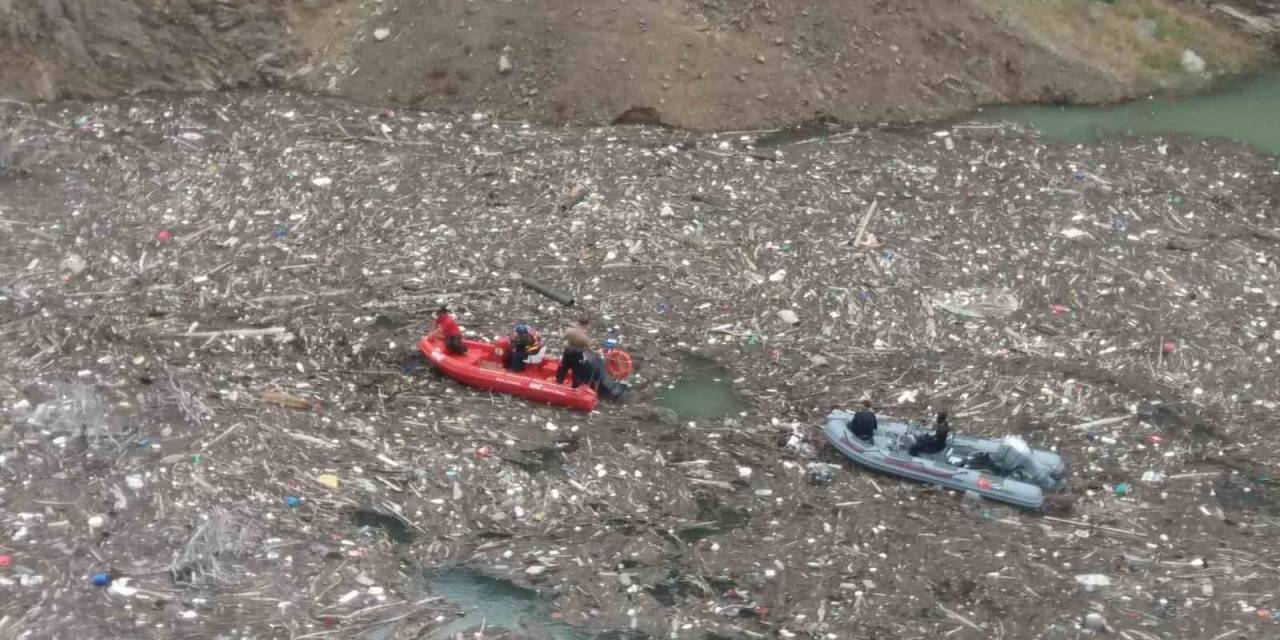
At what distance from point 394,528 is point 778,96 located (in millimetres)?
9042

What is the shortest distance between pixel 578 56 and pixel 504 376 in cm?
647

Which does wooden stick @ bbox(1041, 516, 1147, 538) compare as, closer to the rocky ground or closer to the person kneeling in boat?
the person kneeling in boat

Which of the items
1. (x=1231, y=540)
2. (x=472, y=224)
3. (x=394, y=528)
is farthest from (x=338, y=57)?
(x=1231, y=540)

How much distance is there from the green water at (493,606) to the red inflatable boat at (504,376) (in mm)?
2214

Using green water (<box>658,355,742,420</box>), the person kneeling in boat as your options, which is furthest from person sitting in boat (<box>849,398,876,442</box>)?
the person kneeling in boat

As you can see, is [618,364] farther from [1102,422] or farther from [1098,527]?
[1102,422]

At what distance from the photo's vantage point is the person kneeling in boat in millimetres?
10805

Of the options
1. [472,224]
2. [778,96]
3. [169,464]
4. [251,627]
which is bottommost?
[251,627]

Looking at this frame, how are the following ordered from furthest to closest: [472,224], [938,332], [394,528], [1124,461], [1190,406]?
[472,224], [938,332], [1190,406], [1124,461], [394,528]

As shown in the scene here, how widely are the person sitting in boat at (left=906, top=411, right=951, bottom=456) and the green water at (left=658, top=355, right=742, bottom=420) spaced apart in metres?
1.94

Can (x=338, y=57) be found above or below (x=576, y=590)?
above

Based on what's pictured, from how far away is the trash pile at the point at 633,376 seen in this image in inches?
359

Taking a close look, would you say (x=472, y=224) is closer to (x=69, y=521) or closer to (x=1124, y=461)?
(x=69, y=521)

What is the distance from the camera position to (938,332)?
12516 millimetres
